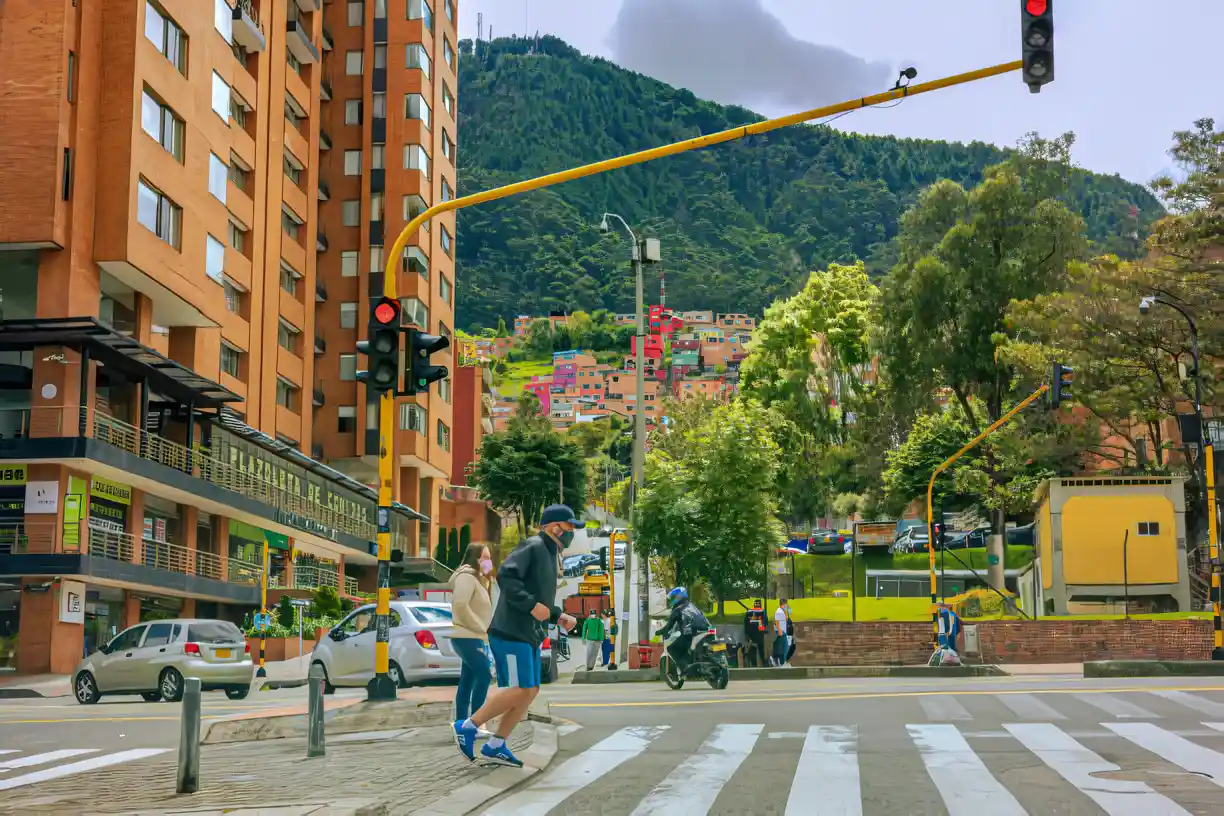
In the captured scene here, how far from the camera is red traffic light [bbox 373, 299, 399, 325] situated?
48.4 ft

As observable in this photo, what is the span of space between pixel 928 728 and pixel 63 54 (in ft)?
102

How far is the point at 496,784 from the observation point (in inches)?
363

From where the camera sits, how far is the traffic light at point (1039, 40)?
14273mm

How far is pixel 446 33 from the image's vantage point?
7300 centimetres

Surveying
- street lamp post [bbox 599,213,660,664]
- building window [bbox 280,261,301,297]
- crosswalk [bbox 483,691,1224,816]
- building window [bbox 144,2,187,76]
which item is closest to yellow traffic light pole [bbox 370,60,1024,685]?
crosswalk [bbox 483,691,1224,816]

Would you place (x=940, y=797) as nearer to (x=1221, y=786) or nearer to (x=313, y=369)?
(x=1221, y=786)

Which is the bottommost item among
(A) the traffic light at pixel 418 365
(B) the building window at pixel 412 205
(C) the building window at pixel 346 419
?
(A) the traffic light at pixel 418 365

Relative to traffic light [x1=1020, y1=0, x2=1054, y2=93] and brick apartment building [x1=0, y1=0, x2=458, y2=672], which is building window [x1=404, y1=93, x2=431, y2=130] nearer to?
brick apartment building [x1=0, y1=0, x2=458, y2=672]

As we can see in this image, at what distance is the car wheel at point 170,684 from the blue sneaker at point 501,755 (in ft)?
54.5

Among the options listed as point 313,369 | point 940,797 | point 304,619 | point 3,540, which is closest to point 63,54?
point 3,540

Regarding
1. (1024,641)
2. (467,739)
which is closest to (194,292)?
(1024,641)

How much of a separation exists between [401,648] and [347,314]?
47.2m

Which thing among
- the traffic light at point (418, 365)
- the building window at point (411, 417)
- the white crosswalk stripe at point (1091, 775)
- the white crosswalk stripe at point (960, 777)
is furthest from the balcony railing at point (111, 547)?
the white crosswalk stripe at point (1091, 775)

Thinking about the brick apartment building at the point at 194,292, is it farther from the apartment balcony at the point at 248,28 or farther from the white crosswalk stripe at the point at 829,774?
the white crosswalk stripe at the point at 829,774
